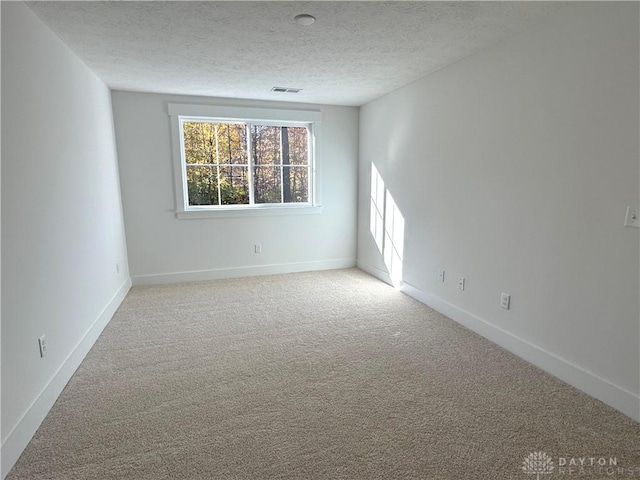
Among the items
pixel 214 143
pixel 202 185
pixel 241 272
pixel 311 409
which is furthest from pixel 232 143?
pixel 311 409

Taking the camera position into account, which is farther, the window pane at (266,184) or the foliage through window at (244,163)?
the window pane at (266,184)

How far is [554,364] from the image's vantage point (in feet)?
7.46

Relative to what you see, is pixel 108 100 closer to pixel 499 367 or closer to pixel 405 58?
pixel 405 58

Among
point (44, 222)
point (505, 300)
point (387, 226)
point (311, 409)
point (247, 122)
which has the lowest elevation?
point (311, 409)

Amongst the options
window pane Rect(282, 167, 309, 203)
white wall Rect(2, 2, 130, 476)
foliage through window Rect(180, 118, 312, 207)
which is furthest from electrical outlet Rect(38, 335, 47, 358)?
window pane Rect(282, 167, 309, 203)

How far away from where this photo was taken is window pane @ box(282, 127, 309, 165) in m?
4.61

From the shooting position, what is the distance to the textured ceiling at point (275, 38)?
2000mm

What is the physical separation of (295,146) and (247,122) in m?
0.69

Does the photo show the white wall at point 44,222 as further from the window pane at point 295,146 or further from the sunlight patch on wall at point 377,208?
the sunlight patch on wall at point 377,208

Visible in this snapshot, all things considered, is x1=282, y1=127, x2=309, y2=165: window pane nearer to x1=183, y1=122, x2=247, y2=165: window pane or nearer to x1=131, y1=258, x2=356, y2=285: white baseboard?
x1=183, y1=122, x2=247, y2=165: window pane

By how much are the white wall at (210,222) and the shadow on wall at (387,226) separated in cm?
51

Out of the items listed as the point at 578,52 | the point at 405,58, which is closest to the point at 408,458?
the point at 578,52

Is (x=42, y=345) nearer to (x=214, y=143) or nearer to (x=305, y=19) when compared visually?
(x=305, y=19)

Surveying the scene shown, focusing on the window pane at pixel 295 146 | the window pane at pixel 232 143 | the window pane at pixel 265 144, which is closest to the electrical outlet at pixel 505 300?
the window pane at pixel 295 146
